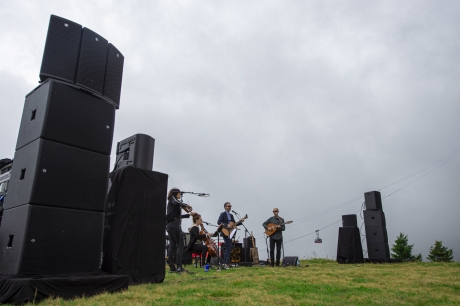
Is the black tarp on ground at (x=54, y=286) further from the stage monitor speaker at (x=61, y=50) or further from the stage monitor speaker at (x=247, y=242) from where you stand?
the stage monitor speaker at (x=247, y=242)

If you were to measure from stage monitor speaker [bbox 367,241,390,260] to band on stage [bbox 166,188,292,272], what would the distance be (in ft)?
14.4

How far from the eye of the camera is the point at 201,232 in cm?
901

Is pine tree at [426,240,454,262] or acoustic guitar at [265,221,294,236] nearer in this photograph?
acoustic guitar at [265,221,294,236]

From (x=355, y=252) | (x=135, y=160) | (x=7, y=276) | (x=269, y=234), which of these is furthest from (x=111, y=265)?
(x=355, y=252)

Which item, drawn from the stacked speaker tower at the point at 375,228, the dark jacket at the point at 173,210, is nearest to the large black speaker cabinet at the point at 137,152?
the dark jacket at the point at 173,210

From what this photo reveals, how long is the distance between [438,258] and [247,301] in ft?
142

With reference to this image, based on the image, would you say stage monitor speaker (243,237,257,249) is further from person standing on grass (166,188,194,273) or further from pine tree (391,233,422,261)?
pine tree (391,233,422,261)

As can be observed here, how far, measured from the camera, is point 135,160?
17.6ft

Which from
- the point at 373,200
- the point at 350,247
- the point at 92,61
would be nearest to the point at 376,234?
the point at 373,200

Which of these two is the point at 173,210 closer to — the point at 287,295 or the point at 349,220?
the point at 287,295

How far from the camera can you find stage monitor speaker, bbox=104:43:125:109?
4.64m

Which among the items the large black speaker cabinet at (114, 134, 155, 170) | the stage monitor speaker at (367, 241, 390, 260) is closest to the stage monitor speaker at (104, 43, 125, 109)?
the large black speaker cabinet at (114, 134, 155, 170)

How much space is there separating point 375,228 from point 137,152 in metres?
10.4

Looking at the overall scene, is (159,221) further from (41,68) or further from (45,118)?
(41,68)
